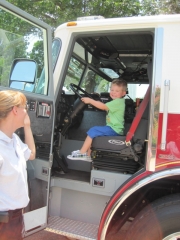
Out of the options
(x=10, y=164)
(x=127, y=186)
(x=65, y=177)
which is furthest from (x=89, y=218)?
(x=10, y=164)

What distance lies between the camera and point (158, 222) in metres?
2.27

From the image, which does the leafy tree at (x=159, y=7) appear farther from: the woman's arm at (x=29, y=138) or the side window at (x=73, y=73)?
the woman's arm at (x=29, y=138)

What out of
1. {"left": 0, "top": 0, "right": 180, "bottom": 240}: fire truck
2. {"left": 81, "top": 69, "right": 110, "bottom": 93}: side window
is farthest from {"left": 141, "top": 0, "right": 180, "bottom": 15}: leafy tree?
{"left": 0, "top": 0, "right": 180, "bottom": 240}: fire truck

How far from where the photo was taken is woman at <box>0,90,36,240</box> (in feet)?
6.13

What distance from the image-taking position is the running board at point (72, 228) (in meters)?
2.58

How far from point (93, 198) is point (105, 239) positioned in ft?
1.40

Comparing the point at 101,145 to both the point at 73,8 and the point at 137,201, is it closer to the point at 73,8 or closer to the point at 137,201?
the point at 137,201

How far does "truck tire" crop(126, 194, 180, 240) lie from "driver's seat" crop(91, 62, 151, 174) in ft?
1.58

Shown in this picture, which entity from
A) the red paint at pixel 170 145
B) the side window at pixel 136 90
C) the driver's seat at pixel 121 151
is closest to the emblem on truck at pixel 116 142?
the driver's seat at pixel 121 151

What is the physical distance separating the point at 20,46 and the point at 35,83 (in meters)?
0.36

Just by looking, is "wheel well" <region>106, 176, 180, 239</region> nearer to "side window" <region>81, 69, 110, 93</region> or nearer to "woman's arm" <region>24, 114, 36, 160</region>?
"woman's arm" <region>24, 114, 36, 160</region>

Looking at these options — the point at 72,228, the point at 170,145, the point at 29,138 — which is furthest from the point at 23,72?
the point at 72,228

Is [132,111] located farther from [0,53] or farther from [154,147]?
[0,53]

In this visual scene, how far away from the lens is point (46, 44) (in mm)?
2600
